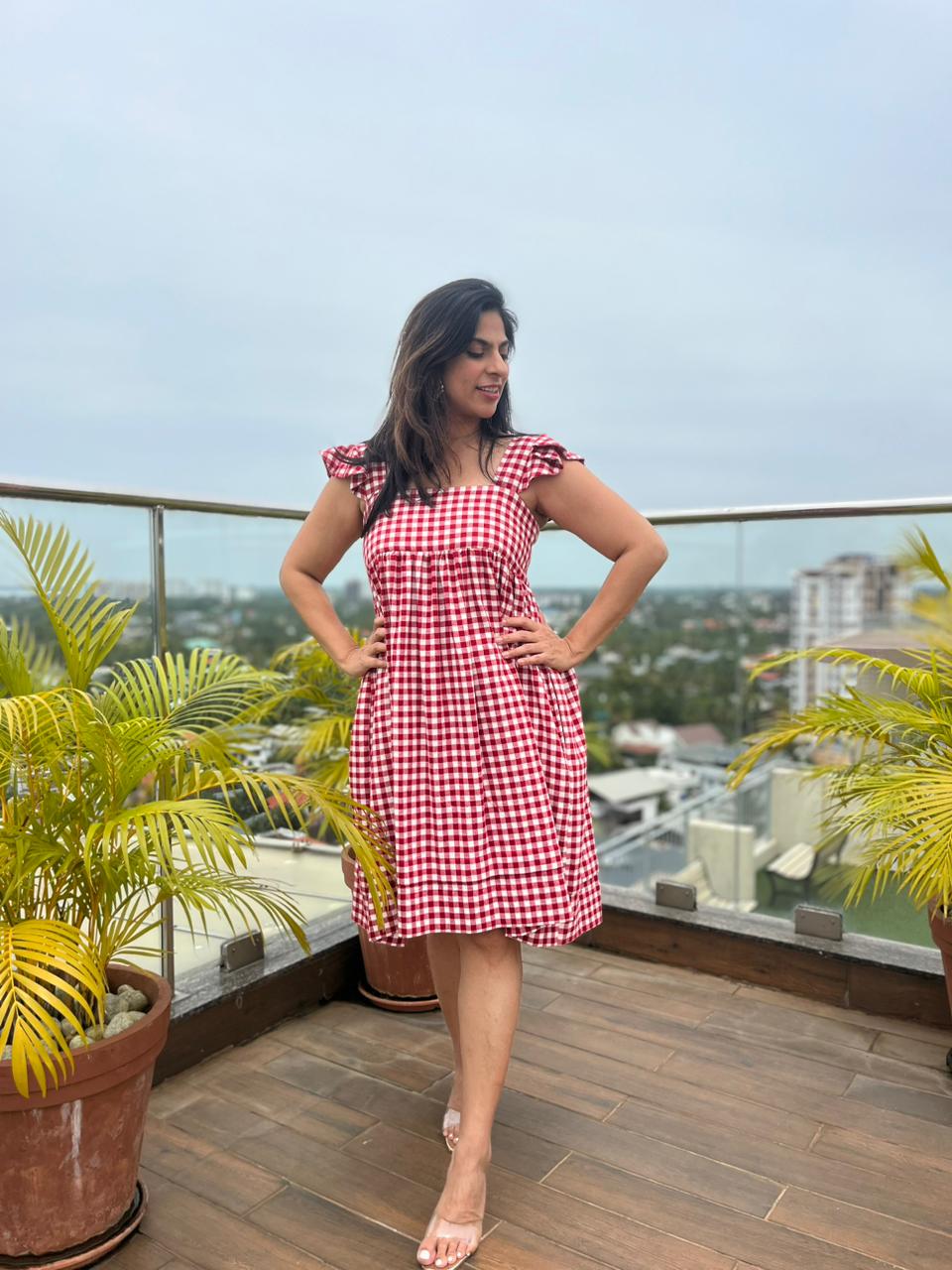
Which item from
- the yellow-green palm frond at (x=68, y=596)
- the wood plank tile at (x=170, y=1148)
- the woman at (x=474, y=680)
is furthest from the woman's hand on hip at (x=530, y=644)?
the wood plank tile at (x=170, y=1148)

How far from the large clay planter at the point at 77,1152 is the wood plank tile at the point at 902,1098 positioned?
132 centimetres

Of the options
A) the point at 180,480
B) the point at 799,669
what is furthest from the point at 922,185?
the point at 799,669

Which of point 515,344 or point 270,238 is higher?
point 270,238

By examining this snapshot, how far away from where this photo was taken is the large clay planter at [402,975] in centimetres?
221

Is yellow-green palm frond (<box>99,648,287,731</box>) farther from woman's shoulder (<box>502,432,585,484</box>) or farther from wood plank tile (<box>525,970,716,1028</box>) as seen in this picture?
wood plank tile (<box>525,970,716,1028</box>)

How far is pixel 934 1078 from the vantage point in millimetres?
1923

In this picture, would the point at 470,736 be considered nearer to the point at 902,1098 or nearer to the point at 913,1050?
the point at 902,1098

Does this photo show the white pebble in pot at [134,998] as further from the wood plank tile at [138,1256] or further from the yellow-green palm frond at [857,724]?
the yellow-green palm frond at [857,724]

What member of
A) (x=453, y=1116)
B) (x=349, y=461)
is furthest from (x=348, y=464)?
(x=453, y=1116)

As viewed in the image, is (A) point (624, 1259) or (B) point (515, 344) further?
(B) point (515, 344)

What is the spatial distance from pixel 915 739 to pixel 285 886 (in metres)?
1.44

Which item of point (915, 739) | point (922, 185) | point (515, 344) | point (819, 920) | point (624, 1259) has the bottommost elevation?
point (624, 1259)

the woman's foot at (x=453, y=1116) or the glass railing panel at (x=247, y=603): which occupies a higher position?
the glass railing panel at (x=247, y=603)

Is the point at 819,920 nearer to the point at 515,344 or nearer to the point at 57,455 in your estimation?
the point at 515,344
